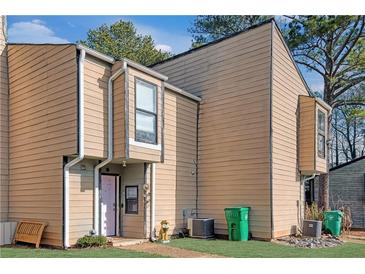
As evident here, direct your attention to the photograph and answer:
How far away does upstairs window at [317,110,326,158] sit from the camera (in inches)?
477

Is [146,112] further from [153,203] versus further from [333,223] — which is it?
[333,223]

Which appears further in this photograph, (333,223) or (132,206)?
(333,223)

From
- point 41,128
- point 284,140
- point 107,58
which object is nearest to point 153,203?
point 41,128

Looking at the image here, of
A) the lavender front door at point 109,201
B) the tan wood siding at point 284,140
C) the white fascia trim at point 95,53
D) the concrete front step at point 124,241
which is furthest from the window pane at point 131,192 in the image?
the tan wood siding at point 284,140

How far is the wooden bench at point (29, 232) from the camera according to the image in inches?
340

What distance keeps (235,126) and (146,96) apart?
2.76 m

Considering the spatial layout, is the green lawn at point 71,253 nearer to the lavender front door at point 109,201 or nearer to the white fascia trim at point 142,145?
the lavender front door at point 109,201

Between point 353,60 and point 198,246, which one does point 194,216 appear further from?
point 353,60

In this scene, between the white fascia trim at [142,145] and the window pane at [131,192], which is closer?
the white fascia trim at [142,145]

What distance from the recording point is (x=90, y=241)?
8453 millimetres

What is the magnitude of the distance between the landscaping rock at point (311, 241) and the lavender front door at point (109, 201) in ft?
13.3

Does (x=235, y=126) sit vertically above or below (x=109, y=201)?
above

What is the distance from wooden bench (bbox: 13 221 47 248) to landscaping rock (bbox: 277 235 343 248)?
18.1 ft

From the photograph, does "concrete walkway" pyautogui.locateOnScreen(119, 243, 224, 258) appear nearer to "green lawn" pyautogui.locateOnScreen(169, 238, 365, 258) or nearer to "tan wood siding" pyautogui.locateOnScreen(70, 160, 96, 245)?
"green lawn" pyautogui.locateOnScreen(169, 238, 365, 258)
